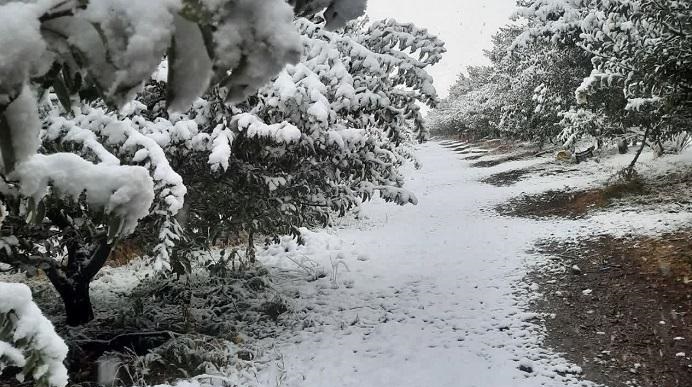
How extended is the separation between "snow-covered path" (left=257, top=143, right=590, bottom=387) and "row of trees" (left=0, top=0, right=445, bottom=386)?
1.40 metres

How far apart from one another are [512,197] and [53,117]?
11623mm

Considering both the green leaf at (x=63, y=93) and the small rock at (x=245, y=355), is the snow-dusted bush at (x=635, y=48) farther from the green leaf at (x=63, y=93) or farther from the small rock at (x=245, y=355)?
the green leaf at (x=63, y=93)

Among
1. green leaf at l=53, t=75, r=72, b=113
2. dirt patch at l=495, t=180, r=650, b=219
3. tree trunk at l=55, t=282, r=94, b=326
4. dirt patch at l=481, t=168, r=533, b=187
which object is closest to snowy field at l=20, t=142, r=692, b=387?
dirt patch at l=495, t=180, r=650, b=219

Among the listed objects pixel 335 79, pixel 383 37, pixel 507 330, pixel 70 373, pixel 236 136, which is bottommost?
pixel 507 330

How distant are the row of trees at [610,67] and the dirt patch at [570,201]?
3.94 feet

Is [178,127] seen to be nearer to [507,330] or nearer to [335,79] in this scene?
[335,79]

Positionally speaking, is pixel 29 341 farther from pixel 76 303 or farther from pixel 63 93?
pixel 76 303

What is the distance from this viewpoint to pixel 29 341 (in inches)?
53.9

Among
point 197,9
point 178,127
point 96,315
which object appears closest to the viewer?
point 197,9

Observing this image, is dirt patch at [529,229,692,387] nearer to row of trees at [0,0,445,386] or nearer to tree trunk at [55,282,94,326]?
row of trees at [0,0,445,386]

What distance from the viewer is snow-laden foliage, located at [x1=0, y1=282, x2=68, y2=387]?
4.50 feet

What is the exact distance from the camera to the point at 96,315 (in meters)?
6.13

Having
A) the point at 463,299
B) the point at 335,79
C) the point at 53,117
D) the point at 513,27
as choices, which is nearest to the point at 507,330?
the point at 463,299

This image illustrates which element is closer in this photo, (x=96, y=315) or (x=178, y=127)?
(x=178, y=127)
